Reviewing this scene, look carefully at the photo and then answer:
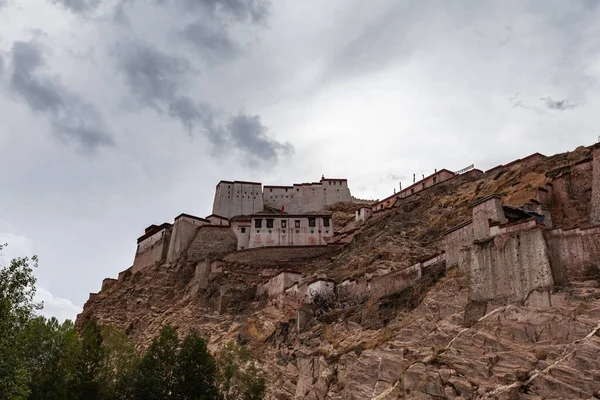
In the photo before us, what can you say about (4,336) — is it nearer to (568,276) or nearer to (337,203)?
(568,276)

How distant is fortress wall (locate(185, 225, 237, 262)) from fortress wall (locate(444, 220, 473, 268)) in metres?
24.0

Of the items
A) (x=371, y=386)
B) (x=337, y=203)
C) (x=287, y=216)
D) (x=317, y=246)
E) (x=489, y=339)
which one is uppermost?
(x=337, y=203)

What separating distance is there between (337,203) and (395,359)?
4364cm

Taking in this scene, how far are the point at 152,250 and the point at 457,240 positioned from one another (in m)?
32.9

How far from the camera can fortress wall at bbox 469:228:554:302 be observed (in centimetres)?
2439

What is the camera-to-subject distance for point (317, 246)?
4903 cm

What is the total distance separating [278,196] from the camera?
6919 centimetres

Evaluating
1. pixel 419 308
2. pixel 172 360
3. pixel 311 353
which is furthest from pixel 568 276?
pixel 172 360

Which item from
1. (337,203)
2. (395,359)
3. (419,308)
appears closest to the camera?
(395,359)

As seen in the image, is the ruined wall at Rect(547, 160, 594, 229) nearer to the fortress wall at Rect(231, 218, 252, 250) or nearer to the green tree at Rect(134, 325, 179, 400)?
the green tree at Rect(134, 325, 179, 400)

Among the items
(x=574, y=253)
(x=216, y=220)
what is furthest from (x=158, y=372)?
(x=216, y=220)

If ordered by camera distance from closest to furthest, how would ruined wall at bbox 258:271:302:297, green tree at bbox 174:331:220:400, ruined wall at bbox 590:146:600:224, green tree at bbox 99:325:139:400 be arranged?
green tree at bbox 174:331:220:400, green tree at bbox 99:325:139:400, ruined wall at bbox 590:146:600:224, ruined wall at bbox 258:271:302:297

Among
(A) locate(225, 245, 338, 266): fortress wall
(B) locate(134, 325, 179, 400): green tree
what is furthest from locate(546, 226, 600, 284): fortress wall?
(A) locate(225, 245, 338, 266): fortress wall

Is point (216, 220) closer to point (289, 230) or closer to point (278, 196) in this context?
point (289, 230)
